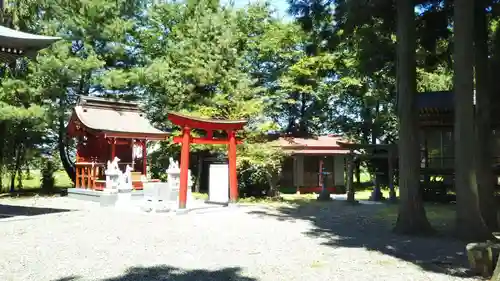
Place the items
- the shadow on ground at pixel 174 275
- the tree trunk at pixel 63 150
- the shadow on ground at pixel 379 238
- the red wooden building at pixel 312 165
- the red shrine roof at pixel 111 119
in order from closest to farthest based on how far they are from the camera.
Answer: the shadow on ground at pixel 174 275
the shadow on ground at pixel 379 238
the red shrine roof at pixel 111 119
the tree trunk at pixel 63 150
the red wooden building at pixel 312 165

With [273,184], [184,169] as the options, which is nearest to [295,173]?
[273,184]

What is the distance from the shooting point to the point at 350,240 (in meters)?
8.58

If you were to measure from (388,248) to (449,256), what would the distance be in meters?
1.04

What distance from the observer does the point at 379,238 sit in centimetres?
883

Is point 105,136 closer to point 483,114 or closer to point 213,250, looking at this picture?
point 213,250

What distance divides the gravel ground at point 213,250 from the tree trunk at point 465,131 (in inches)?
27.2

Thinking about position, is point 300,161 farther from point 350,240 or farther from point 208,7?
point 350,240

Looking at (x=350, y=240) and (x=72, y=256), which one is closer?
(x=72, y=256)

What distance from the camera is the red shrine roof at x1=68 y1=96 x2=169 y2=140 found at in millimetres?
18433

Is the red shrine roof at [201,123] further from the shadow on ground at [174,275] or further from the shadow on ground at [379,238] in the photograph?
the shadow on ground at [174,275]

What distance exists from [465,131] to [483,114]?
2.22 metres

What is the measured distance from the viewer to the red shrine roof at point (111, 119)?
18433 millimetres

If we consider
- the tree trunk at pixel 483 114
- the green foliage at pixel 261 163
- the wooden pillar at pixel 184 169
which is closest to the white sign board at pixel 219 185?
the wooden pillar at pixel 184 169

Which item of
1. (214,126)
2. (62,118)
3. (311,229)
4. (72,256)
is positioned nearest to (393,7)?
(311,229)
